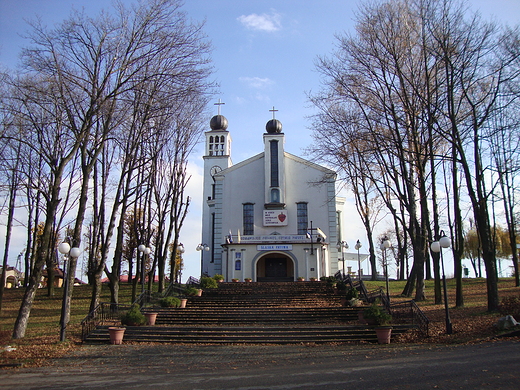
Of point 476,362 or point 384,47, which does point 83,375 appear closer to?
point 476,362

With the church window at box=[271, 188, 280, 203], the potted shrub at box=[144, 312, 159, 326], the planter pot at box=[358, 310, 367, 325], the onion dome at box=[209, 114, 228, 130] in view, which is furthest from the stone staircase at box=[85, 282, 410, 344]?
the onion dome at box=[209, 114, 228, 130]

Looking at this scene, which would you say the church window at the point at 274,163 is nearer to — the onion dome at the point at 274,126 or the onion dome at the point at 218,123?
the onion dome at the point at 274,126

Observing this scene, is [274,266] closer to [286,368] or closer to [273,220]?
[273,220]

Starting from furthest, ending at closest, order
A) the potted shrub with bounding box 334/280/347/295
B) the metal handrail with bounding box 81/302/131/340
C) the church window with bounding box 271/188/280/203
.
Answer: the church window with bounding box 271/188/280/203 → the potted shrub with bounding box 334/280/347/295 → the metal handrail with bounding box 81/302/131/340

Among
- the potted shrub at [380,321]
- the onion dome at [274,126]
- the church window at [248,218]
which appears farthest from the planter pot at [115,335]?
the onion dome at [274,126]

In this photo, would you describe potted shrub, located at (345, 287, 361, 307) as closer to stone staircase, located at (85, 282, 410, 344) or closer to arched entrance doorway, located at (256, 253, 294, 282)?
stone staircase, located at (85, 282, 410, 344)

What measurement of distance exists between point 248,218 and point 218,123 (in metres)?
14.2

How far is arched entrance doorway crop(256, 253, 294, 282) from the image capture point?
110 ft

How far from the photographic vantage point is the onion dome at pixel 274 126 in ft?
126

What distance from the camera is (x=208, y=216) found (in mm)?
41250

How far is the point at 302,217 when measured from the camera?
3475 cm

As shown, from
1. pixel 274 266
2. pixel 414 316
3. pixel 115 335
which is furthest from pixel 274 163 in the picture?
pixel 115 335

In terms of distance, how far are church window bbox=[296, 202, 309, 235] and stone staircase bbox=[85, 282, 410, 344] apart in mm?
8481

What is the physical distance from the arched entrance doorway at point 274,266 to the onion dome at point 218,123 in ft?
55.8
